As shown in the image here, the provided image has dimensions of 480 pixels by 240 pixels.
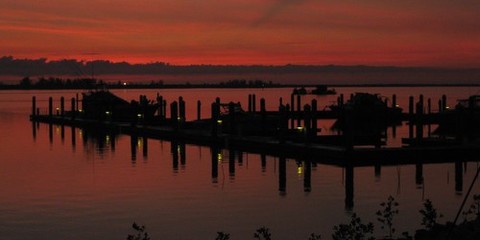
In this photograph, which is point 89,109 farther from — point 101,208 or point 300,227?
point 300,227

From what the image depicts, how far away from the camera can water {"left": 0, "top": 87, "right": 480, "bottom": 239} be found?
19438 mm

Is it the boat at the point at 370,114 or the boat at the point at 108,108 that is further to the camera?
the boat at the point at 108,108

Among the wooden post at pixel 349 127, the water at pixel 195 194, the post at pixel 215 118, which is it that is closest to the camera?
the water at pixel 195 194

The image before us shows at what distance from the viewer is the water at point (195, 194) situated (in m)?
19.4

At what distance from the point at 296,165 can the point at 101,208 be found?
10.9 meters

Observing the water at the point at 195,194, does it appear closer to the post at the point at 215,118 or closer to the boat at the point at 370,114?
the post at the point at 215,118

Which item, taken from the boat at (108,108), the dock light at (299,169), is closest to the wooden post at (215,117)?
the dock light at (299,169)

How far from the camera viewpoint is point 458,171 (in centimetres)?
2781

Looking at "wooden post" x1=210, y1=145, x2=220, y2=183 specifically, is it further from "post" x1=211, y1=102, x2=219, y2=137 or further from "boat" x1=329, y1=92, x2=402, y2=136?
"boat" x1=329, y1=92, x2=402, y2=136

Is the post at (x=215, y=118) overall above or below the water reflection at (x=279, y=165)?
above

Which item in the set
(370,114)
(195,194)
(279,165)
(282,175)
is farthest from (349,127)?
(370,114)

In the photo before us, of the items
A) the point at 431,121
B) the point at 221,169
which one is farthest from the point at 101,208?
the point at 431,121

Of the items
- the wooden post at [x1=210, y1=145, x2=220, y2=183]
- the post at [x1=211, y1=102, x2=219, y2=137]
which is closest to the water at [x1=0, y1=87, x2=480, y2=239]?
the wooden post at [x1=210, y1=145, x2=220, y2=183]

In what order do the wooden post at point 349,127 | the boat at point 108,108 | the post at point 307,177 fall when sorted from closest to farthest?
1. the post at point 307,177
2. the wooden post at point 349,127
3. the boat at point 108,108
